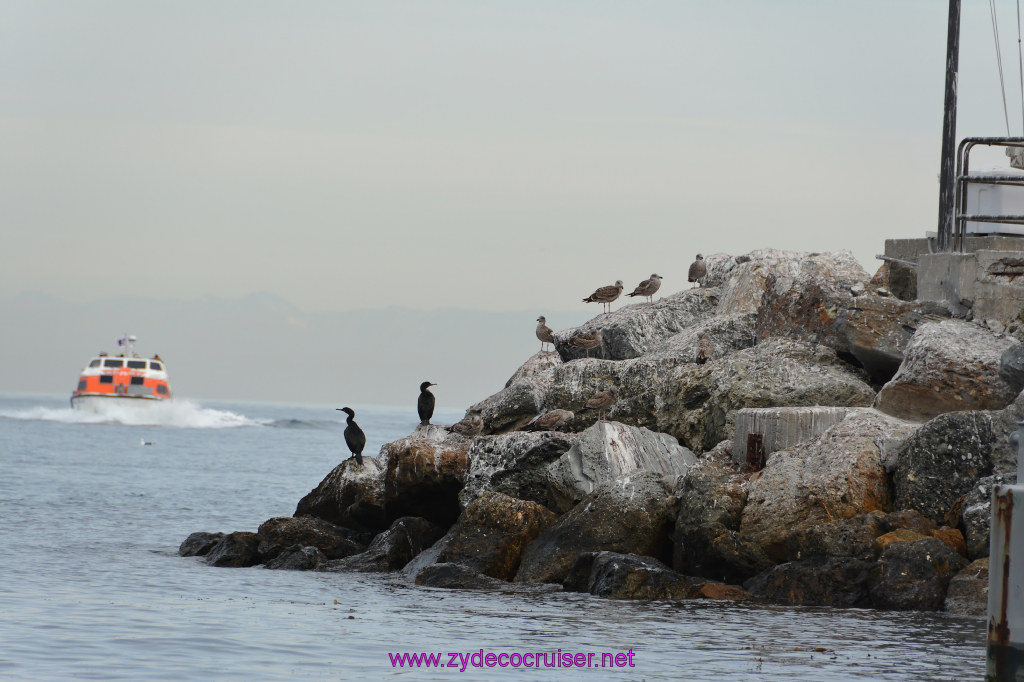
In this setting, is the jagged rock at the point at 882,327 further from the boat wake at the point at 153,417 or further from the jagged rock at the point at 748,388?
the boat wake at the point at 153,417

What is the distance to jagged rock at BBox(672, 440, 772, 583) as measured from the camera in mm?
13922

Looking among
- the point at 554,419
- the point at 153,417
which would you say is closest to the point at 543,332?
the point at 554,419

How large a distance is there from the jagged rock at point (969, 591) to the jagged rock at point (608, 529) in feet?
12.1

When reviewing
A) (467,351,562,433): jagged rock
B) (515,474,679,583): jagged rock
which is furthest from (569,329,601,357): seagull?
(515,474,679,583): jagged rock

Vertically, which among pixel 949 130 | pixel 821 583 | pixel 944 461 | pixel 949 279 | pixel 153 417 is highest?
pixel 949 130

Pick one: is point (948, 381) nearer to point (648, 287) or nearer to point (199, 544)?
point (648, 287)

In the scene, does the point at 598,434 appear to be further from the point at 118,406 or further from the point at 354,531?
the point at 118,406

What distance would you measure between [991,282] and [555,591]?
294 inches

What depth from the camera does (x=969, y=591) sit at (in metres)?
12.2

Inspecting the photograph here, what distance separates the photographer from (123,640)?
11773 mm

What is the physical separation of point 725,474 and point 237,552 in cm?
728

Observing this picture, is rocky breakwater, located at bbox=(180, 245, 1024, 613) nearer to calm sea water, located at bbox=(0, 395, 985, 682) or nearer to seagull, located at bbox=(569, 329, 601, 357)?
seagull, located at bbox=(569, 329, 601, 357)

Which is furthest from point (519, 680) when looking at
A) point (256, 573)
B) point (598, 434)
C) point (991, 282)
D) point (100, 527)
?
point (100, 527)

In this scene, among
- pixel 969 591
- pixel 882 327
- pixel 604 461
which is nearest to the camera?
pixel 969 591
